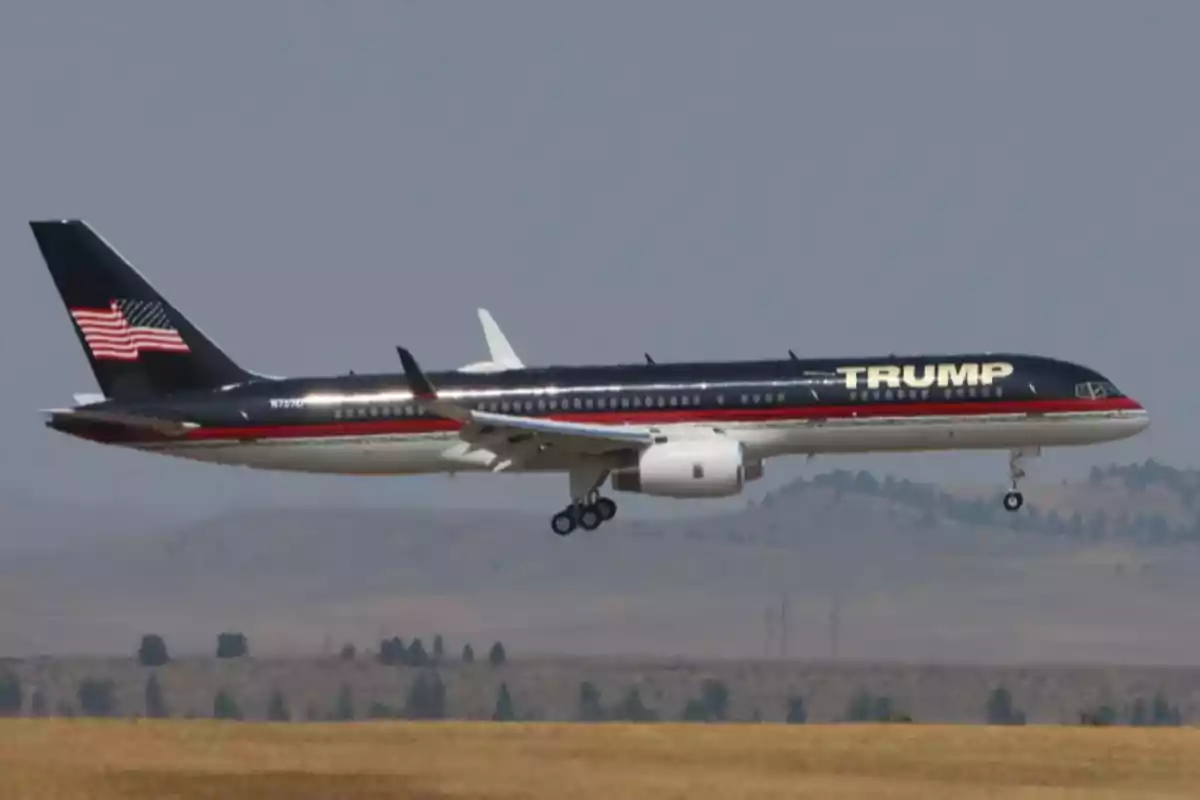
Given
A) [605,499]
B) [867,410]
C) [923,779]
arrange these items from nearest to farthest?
[923,779], [867,410], [605,499]

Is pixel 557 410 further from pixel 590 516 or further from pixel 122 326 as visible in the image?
pixel 122 326

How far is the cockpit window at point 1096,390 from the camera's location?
227 ft

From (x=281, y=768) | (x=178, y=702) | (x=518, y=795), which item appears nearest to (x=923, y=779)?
(x=518, y=795)

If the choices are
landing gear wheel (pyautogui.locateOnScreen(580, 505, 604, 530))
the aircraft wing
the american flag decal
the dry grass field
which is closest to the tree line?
the american flag decal

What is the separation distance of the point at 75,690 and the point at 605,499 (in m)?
98.6

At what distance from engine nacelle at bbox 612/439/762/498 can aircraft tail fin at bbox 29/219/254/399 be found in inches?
579

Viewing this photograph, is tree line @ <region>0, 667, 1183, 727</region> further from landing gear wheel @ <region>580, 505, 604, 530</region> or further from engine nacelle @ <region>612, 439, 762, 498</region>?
engine nacelle @ <region>612, 439, 762, 498</region>

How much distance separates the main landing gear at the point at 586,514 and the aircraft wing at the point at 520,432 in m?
2.13

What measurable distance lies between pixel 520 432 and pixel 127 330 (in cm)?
1584

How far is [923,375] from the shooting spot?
68.9 m

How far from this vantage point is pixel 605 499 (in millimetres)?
73750

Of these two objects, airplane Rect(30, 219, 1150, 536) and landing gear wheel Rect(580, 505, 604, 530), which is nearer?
airplane Rect(30, 219, 1150, 536)

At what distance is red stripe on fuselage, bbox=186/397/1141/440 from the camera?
68.7m

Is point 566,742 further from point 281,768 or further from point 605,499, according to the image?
point 605,499
